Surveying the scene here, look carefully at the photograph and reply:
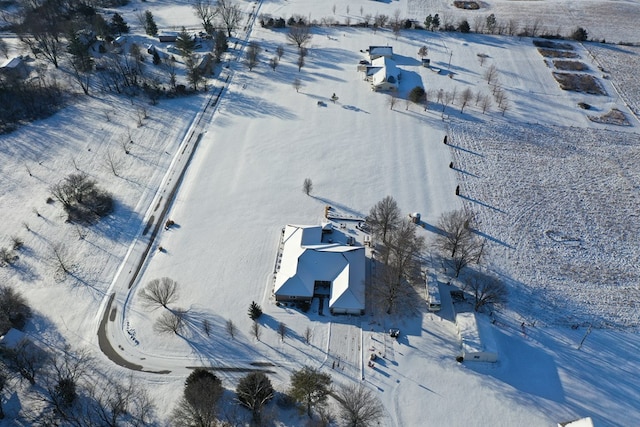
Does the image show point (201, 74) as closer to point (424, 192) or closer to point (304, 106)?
point (304, 106)

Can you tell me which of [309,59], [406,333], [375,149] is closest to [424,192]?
[375,149]

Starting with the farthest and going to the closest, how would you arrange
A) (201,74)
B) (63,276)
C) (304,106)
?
(201,74) < (304,106) < (63,276)

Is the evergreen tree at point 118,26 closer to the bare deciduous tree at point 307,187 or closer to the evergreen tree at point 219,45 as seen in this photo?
the evergreen tree at point 219,45

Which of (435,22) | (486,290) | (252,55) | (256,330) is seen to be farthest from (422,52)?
(256,330)

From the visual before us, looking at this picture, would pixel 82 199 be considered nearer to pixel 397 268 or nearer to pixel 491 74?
pixel 397 268

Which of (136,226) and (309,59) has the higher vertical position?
(309,59)

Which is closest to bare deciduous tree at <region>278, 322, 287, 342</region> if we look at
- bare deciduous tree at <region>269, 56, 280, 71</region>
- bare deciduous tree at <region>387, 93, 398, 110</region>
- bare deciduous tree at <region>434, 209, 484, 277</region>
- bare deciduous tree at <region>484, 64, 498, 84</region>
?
bare deciduous tree at <region>434, 209, 484, 277</region>

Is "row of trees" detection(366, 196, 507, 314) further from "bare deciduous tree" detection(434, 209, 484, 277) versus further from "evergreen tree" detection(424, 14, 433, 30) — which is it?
"evergreen tree" detection(424, 14, 433, 30)
